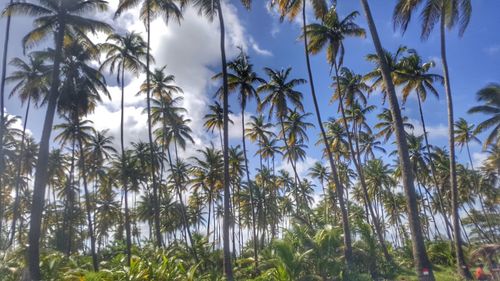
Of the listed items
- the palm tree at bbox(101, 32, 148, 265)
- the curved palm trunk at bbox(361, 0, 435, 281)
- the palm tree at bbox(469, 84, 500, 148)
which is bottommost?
the curved palm trunk at bbox(361, 0, 435, 281)

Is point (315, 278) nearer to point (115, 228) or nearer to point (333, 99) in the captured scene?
point (333, 99)

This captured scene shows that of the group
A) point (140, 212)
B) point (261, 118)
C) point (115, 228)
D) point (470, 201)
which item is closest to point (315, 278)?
point (261, 118)

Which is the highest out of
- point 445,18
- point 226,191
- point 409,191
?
point 445,18

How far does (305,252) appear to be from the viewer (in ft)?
51.2

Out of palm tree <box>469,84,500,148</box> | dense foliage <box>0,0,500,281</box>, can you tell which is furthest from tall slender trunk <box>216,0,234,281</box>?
palm tree <box>469,84,500,148</box>

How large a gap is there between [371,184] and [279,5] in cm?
3200

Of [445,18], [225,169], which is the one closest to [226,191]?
[225,169]

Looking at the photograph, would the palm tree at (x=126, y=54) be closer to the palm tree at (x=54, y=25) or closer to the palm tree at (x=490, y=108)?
the palm tree at (x=54, y=25)

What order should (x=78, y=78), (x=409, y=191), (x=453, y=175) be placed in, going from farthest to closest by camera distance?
(x=78, y=78) < (x=453, y=175) < (x=409, y=191)

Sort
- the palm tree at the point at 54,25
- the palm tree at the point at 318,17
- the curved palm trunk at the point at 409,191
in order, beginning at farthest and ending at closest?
the palm tree at the point at 318,17
the palm tree at the point at 54,25
the curved palm trunk at the point at 409,191

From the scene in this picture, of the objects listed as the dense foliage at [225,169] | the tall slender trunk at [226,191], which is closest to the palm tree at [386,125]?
the dense foliage at [225,169]

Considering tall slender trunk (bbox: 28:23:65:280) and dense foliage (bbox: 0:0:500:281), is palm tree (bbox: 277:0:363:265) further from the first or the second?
tall slender trunk (bbox: 28:23:65:280)

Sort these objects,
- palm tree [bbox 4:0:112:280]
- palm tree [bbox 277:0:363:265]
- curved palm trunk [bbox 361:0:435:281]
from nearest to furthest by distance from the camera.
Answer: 1. curved palm trunk [bbox 361:0:435:281]
2. palm tree [bbox 4:0:112:280]
3. palm tree [bbox 277:0:363:265]

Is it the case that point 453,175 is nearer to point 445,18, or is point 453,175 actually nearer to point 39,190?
point 445,18
